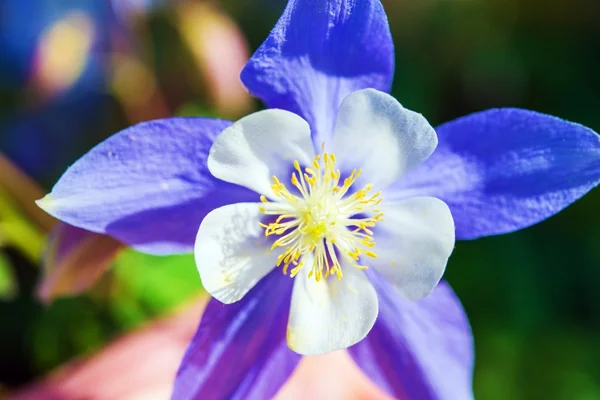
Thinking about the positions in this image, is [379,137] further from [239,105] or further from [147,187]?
[239,105]

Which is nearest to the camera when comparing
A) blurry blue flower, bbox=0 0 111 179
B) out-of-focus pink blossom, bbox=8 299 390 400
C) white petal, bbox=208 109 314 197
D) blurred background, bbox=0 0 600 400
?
white petal, bbox=208 109 314 197

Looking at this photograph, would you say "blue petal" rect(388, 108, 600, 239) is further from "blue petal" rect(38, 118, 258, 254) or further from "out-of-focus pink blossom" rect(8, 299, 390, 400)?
"out-of-focus pink blossom" rect(8, 299, 390, 400)

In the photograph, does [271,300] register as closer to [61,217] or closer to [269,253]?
[269,253]

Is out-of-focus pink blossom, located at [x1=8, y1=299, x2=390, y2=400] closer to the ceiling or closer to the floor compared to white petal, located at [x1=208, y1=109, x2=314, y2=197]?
closer to the floor

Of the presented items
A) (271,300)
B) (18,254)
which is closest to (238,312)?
(271,300)

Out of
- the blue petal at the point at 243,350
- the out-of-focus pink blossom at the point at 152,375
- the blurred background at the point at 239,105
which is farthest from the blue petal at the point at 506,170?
the blurred background at the point at 239,105

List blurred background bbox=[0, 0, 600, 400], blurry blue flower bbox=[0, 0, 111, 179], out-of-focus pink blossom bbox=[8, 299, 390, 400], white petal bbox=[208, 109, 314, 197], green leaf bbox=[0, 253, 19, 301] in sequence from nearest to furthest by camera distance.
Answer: white petal bbox=[208, 109, 314, 197]
out-of-focus pink blossom bbox=[8, 299, 390, 400]
green leaf bbox=[0, 253, 19, 301]
blurred background bbox=[0, 0, 600, 400]
blurry blue flower bbox=[0, 0, 111, 179]

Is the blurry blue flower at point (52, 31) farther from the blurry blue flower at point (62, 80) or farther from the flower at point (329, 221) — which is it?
the flower at point (329, 221)

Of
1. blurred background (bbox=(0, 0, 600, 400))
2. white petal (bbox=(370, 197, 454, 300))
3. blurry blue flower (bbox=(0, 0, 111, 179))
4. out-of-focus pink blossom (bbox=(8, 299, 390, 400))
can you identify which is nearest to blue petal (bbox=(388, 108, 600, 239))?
white petal (bbox=(370, 197, 454, 300))
